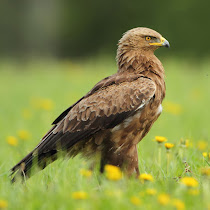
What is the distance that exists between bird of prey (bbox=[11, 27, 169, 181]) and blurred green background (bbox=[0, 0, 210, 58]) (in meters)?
21.0

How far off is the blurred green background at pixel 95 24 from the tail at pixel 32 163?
21.2m

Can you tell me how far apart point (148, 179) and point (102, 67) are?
10.5 metres

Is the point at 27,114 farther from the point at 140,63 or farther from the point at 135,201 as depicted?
the point at 135,201

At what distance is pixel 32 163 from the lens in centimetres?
513

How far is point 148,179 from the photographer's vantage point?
13.7ft

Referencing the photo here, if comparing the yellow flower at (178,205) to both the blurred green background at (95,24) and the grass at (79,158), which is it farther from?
the blurred green background at (95,24)

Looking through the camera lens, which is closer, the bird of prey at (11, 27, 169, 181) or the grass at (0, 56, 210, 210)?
the grass at (0, 56, 210, 210)

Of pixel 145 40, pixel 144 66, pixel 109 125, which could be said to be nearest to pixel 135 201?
pixel 109 125

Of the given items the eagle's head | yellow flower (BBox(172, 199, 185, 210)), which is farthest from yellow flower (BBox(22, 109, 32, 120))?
yellow flower (BBox(172, 199, 185, 210))

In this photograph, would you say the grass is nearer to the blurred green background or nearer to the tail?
the tail

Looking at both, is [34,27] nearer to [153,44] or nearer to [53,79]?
[53,79]

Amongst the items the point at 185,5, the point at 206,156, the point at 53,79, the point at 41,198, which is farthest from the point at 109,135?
the point at 185,5

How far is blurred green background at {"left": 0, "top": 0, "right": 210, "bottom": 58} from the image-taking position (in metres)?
26.3

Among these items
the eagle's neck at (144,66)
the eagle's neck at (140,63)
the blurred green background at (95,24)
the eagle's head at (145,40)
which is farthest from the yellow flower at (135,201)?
the blurred green background at (95,24)
